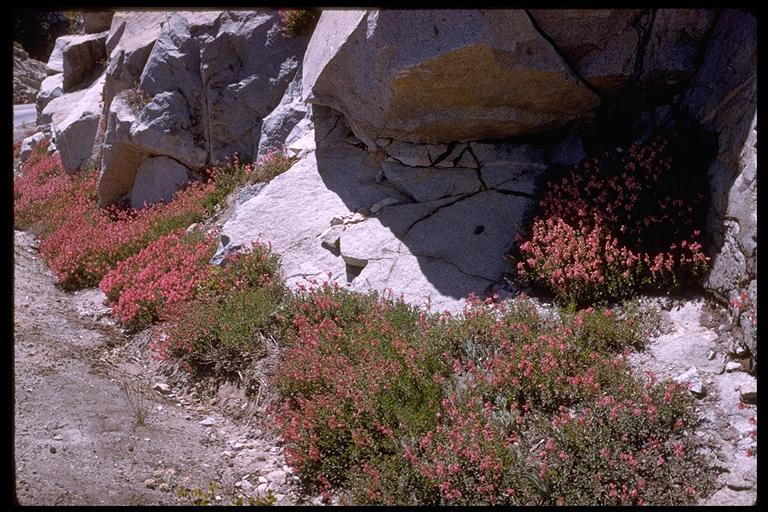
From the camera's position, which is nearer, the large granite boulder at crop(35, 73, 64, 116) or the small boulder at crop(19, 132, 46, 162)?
the small boulder at crop(19, 132, 46, 162)

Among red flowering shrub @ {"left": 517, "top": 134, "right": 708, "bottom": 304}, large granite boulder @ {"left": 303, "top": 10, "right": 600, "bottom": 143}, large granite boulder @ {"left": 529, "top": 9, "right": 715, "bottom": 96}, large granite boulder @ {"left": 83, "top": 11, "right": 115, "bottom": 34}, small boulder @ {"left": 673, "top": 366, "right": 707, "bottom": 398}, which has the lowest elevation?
small boulder @ {"left": 673, "top": 366, "right": 707, "bottom": 398}

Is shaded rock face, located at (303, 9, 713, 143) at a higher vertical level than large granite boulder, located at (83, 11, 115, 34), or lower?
higher

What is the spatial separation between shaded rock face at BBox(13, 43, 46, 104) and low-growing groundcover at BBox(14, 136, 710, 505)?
28.3m

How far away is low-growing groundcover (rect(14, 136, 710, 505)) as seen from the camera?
4.90m

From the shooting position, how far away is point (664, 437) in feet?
16.5

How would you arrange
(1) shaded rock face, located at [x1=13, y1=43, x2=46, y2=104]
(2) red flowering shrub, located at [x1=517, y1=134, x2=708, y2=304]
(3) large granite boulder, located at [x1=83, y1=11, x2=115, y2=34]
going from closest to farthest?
(2) red flowering shrub, located at [x1=517, y1=134, x2=708, y2=304] → (3) large granite boulder, located at [x1=83, y1=11, x2=115, y2=34] → (1) shaded rock face, located at [x1=13, y1=43, x2=46, y2=104]

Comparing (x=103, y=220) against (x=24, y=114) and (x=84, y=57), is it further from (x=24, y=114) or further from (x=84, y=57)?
(x=24, y=114)

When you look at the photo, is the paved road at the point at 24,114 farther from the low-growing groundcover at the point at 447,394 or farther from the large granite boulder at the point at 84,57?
the low-growing groundcover at the point at 447,394

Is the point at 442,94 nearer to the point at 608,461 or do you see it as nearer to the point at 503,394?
the point at 503,394

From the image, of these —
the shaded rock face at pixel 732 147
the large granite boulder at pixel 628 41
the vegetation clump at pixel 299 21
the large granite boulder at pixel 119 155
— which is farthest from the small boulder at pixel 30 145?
→ the shaded rock face at pixel 732 147

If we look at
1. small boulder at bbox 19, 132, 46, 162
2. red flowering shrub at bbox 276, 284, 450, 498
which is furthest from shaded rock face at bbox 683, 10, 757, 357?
small boulder at bbox 19, 132, 46, 162

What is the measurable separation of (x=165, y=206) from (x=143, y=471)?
7.85 metres

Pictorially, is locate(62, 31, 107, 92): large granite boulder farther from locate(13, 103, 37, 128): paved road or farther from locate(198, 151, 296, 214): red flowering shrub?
locate(198, 151, 296, 214): red flowering shrub
